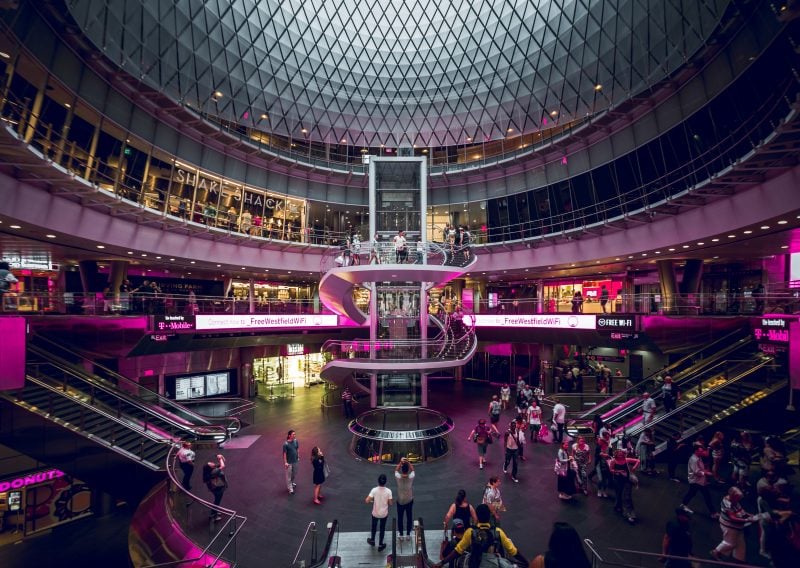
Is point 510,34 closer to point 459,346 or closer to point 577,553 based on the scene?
point 459,346

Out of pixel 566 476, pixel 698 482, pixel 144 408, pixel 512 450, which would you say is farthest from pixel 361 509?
pixel 144 408

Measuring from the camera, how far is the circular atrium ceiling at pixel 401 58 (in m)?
20.7

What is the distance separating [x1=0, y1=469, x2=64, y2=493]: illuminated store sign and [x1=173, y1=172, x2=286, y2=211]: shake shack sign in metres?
15.8

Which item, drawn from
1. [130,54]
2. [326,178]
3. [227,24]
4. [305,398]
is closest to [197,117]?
[130,54]

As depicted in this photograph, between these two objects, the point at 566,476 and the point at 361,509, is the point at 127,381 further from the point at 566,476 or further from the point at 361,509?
the point at 566,476

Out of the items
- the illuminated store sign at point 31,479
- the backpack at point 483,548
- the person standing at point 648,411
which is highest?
the backpack at point 483,548

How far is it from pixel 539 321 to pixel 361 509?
1544cm

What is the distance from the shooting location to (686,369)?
1798 centimetres

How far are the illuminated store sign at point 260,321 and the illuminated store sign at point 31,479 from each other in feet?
24.9

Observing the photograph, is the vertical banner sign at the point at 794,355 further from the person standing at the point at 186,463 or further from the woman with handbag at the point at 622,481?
the person standing at the point at 186,463

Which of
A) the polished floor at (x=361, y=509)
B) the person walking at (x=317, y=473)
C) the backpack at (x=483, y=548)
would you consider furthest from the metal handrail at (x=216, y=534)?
the backpack at (x=483, y=548)

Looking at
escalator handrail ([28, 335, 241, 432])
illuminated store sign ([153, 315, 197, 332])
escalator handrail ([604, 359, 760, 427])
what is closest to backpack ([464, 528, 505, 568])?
escalator handrail ([604, 359, 760, 427])

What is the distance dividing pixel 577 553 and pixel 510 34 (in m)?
32.5

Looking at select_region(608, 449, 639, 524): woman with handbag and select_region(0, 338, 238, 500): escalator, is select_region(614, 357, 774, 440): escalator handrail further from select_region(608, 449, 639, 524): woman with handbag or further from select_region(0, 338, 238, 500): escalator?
select_region(0, 338, 238, 500): escalator
